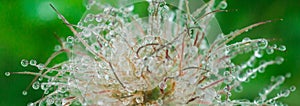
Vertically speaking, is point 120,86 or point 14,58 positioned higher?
point 14,58

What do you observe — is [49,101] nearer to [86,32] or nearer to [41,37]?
[86,32]

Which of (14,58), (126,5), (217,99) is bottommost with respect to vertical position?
(217,99)

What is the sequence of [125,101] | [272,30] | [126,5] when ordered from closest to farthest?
[125,101]
[126,5]
[272,30]

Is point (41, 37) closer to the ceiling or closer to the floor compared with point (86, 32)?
closer to the ceiling

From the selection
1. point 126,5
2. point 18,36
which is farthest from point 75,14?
point 126,5

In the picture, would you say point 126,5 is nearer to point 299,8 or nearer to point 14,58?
point 14,58

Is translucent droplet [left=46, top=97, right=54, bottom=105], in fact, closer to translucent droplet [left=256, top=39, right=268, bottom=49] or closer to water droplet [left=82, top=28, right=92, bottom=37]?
water droplet [left=82, top=28, right=92, bottom=37]

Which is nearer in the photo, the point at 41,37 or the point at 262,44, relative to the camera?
the point at 262,44

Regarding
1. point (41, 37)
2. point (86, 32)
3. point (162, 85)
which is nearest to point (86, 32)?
point (86, 32)
